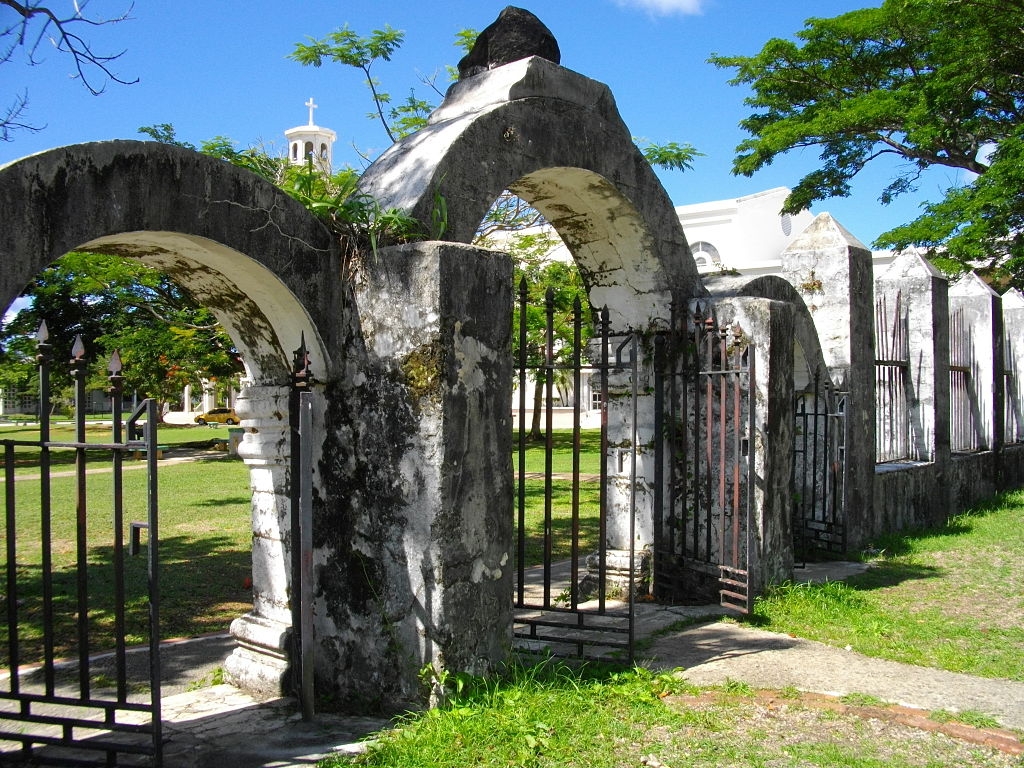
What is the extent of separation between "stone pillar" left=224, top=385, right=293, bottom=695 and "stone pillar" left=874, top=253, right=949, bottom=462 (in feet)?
27.5

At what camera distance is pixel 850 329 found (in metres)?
8.38

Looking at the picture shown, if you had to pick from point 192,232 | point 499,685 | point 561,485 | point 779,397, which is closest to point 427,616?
point 499,685

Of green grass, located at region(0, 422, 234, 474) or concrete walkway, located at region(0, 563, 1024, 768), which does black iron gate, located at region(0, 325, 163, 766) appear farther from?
green grass, located at region(0, 422, 234, 474)

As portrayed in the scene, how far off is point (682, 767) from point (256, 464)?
7.99ft

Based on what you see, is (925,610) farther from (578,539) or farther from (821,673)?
(578,539)

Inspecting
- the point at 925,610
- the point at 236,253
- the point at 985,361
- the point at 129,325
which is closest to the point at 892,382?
the point at 985,361

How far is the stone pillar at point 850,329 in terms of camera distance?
8.34 m

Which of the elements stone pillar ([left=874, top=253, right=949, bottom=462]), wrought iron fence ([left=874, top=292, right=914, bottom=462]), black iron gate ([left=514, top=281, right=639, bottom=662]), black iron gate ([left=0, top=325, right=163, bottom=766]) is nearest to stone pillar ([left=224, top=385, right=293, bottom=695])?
black iron gate ([left=0, top=325, right=163, bottom=766])

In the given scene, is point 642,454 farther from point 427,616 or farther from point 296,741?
point 296,741

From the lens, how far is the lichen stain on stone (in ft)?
12.5

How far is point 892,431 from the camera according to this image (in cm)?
1004

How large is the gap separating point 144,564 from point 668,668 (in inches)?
210

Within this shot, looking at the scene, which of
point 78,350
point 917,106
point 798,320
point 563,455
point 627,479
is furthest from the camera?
point 563,455

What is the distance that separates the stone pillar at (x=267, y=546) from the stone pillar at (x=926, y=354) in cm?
837
